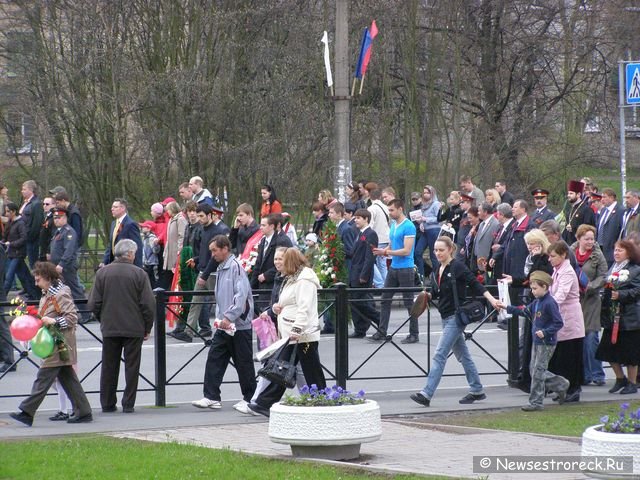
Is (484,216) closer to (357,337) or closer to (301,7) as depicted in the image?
(357,337)

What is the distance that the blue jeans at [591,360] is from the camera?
45.2 feet

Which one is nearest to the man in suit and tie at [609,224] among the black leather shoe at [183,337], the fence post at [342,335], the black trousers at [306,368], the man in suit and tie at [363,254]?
the man in suit and tie at [363,254]

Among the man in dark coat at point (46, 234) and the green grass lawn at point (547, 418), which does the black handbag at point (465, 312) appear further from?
Result: the man in dark coat at point (46, 234)

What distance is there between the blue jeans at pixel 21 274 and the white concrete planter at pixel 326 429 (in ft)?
37.9

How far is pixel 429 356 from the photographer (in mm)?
13992

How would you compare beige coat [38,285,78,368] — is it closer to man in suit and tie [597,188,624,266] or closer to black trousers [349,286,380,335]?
black trousers [349,286,380,335]

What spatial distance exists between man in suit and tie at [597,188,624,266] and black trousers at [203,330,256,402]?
9.64m

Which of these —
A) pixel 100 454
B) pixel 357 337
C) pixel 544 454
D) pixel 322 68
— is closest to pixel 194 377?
pixel 357 337

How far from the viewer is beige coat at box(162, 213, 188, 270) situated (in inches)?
712

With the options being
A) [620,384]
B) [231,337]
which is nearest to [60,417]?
[231,337]

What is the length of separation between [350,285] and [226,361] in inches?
208

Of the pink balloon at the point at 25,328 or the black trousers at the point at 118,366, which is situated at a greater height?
the pink balloon at the point at 25,328

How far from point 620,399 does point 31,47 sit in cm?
1602

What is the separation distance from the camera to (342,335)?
13234 mm
